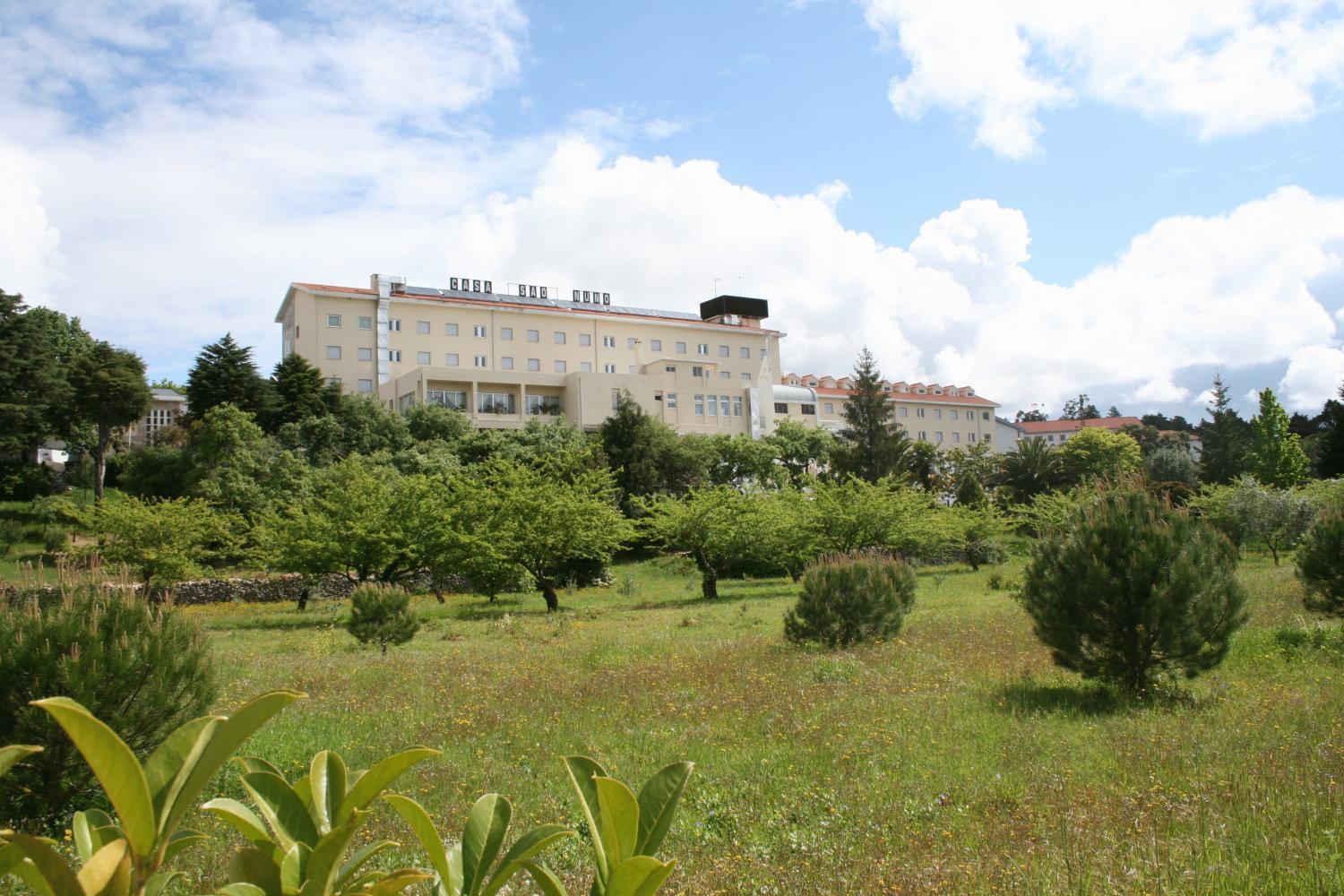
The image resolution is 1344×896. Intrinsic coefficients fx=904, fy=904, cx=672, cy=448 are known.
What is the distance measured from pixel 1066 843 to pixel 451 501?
2761cm

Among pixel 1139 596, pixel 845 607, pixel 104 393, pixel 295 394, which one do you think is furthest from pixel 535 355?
pixel 1139 596

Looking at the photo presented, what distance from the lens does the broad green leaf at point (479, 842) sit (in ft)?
6.55

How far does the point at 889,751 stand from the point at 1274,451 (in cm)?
6584

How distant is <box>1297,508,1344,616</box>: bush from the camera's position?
44.9ft

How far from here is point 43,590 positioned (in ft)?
23.6

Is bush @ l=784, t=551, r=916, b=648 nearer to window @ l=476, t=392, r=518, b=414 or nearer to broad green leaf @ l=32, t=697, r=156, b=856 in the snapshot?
broad green leaf @ l=32, t=697, r=156, b=856

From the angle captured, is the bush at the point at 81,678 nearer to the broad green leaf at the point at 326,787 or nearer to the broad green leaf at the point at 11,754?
the broad green leaf at the point at 326,787

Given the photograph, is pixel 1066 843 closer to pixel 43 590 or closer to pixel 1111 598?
pixel 1111 598

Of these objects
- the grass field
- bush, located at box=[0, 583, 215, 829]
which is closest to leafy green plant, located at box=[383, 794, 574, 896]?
the grass field

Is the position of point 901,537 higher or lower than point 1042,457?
A: lower

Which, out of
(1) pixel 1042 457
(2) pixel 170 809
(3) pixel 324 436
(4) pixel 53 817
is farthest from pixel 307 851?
(1) pixel 1042 457

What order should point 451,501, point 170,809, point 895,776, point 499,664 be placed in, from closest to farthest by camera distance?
1. point 170,809
2. point 895,776
3. point 499,664
4. point 451,501

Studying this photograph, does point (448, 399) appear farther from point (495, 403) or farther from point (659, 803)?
point (659, 803)

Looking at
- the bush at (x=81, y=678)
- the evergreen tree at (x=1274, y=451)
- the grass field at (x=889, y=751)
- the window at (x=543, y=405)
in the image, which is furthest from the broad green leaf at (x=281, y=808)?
the evergreen tree at (x=1274, y=451)
